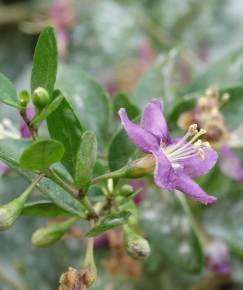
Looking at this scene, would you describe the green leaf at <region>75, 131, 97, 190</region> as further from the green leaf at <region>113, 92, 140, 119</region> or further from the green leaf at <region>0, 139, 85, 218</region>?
the green leaf at <region>113, 92, 140, 119</region>

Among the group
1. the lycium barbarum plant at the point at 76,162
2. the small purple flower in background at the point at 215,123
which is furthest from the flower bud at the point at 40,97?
the small purple flower in background at the point at 215,123

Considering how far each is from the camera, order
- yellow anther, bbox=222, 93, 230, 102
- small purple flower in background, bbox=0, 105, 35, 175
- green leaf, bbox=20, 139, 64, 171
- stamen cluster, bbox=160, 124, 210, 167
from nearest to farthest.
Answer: green leaf, bbox=20, 139, 64, 171 → stamen cluster, bbox=160, 124, 210, 167 → small purple flower in background, bbox=0, 105, 35, 175 → yellow anther, bbox=222, 93, 230, 102

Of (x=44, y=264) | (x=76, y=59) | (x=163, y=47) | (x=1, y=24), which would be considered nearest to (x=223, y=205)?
(x=44, y=264)

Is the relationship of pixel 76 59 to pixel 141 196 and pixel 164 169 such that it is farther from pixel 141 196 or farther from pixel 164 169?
pixel 164 169

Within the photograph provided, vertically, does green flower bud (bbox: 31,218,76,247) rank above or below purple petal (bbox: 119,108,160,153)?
below

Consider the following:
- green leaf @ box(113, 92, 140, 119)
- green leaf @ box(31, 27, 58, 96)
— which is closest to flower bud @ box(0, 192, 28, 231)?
green leaf @ box(31, 27, 58, 96)

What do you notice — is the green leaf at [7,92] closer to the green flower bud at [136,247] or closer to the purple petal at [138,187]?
the green flower bud at [136,247]
